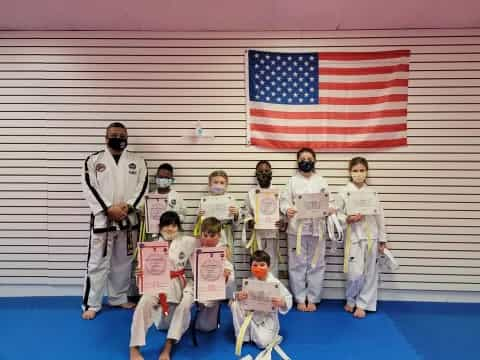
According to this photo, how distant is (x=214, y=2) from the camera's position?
14.2ft

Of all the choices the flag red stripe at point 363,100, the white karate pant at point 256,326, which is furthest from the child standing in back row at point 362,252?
the white karate pant at point 256,326

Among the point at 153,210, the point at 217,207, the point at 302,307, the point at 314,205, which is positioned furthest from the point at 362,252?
the point at 153,210

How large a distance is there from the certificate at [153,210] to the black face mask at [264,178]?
3.78 ft

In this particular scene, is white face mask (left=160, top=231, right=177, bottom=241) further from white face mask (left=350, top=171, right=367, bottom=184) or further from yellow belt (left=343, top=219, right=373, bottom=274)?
white face mask (left=350, top=171, right=367, bottom=184)

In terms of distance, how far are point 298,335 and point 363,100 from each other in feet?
9.38

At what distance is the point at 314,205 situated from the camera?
13.6ft

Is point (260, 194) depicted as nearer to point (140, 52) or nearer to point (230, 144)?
point (230, 144)

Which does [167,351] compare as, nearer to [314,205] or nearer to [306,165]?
[314,205]

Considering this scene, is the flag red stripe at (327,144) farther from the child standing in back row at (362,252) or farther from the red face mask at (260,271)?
the red face mask at (260,271)

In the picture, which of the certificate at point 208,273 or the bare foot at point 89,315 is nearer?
the certificate at point 208,273

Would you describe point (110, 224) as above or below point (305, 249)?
above

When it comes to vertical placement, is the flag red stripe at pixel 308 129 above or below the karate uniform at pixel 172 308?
above

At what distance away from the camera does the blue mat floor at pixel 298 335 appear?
3.34 m

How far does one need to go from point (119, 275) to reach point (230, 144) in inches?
81.8
